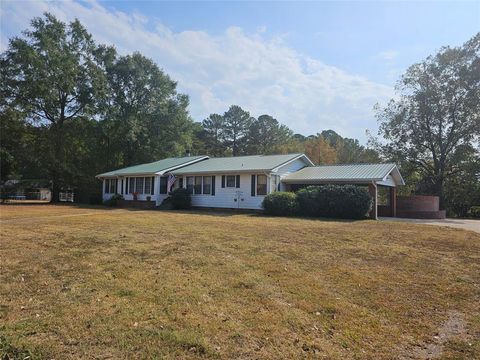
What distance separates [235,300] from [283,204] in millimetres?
15171

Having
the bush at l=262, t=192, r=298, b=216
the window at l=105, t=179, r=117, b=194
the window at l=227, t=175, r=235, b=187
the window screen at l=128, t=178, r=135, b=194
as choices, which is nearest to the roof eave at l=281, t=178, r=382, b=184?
the bush at l=262, t=192, r=298, b=216

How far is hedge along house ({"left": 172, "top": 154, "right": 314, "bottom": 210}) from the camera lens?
23.1 m

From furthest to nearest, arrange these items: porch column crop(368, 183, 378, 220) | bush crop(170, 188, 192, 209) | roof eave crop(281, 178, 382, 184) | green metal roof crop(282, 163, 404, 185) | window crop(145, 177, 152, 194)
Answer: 1. window crop(145, 177, 152, 194)
2. bush crop(170, 188, 192, 209)
3. green metal roof crop(282, 163, 404, 185)
4. roof eave crop(281, 178, 382, 184)
5. porch column crop(368, 183, 378, 220)

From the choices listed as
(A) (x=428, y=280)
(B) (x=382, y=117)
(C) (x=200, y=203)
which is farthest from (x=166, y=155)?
(A) (x=428, y=280)

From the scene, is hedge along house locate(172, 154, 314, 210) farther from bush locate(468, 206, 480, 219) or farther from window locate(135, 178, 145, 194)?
bush locate(468, 206, 480, 219)

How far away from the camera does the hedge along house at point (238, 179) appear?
2306cm

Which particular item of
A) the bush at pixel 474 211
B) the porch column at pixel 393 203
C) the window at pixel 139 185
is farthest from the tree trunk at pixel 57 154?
the bush at pixel 474 211

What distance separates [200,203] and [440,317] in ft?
71.2

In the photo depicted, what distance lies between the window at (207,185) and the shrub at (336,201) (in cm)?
721

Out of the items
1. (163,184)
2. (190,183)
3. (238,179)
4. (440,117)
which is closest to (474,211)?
(440,117)

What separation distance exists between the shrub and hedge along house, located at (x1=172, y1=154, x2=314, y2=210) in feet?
9.83

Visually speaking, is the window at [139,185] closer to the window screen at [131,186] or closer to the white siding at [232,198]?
the window screen at [131,186]

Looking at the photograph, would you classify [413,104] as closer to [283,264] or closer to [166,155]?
[166,155]

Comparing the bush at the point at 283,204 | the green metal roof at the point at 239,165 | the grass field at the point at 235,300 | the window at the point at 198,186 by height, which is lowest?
the grass field at the point at 235,300
